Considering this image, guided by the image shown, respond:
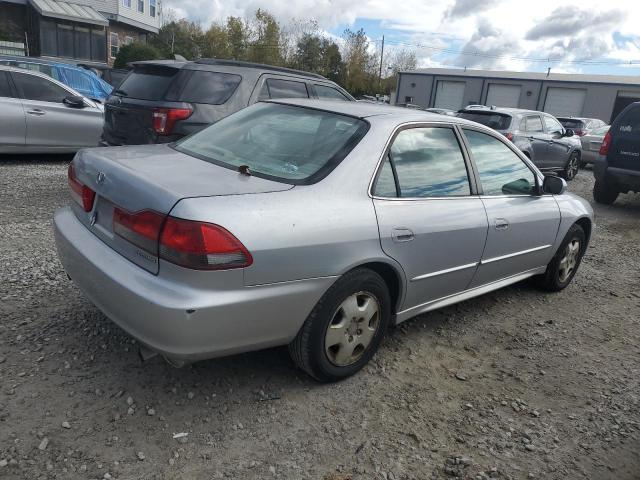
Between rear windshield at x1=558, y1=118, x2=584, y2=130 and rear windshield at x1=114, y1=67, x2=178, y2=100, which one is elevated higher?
rear windshield at x1=114, y1=67, x2=178, y2=100

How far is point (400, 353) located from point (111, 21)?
119ft

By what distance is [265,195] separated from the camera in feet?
8.73

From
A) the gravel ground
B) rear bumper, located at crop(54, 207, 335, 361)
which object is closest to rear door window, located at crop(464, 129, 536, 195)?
the gravel ground

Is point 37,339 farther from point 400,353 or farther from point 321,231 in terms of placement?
point 400,353

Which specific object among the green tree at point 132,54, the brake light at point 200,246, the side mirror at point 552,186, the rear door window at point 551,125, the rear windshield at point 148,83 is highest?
the green tree at point 132,54

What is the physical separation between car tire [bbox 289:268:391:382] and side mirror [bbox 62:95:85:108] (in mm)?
7288

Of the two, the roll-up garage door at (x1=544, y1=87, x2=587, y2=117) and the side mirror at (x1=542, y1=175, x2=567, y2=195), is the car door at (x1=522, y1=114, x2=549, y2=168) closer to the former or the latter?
the side mirror at (x1=542, y1=175, x2=567, y2=195)

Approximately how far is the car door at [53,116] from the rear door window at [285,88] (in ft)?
12.4

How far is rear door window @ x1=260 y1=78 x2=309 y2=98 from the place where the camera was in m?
6.71

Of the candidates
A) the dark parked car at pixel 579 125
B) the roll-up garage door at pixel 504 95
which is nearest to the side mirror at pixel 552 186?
the dark parked car at pixel 579 125

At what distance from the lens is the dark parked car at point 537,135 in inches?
429

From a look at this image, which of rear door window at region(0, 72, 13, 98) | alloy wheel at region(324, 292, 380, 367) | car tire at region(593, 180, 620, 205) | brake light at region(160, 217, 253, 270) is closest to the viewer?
brake light at region(160, 217, 253, 270)

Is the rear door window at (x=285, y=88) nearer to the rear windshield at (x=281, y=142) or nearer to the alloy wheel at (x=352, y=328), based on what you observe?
the rear windshield at (x=281, y=142)

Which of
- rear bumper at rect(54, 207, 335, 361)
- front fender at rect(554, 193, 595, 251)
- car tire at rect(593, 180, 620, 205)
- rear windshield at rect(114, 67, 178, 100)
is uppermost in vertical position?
rear windshield at rect(114, 67, 178, 100)
